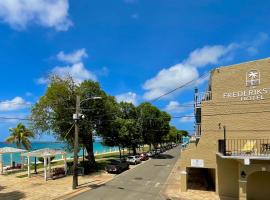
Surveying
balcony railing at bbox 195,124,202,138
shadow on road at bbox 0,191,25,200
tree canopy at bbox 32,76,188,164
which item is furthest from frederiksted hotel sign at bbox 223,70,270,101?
shadow on road at bbox 0,191,25,200

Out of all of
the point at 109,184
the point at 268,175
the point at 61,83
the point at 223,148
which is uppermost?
the point at 61,83

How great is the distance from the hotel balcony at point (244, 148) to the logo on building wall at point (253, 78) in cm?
423

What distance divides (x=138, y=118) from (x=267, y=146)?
133 feet

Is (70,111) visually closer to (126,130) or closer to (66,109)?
(66,109)

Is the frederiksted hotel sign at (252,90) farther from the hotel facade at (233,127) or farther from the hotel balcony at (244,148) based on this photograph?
the hotel balcony at (244,148)

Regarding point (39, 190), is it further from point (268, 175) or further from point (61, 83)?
point (268, 175)

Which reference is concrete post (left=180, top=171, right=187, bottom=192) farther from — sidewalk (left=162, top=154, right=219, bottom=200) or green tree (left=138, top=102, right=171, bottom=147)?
green tree (left=138, top=102, right=171, bottom=147)

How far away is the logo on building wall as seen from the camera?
23.7 meters

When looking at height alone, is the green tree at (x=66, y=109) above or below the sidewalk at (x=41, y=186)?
above

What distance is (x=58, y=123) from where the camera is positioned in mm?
38156

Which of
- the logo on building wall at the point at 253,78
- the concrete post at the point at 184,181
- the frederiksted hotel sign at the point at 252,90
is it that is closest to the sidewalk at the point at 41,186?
the concrete post at the point at 184,181

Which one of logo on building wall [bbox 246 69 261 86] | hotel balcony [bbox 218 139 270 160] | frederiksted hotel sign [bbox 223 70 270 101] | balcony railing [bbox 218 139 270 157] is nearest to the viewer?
hotel balcony [bbox 218 139 270 160]

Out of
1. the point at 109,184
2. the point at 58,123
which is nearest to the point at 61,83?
the point at 58,123

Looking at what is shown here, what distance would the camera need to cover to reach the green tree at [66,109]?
1491 inches
